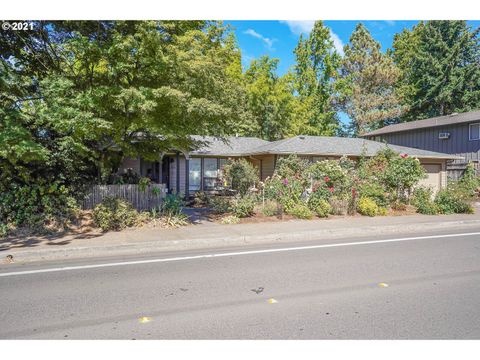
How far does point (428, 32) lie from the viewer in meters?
34.4

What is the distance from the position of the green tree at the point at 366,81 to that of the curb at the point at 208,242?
2607 centimetres

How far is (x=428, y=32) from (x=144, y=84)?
3573 cm

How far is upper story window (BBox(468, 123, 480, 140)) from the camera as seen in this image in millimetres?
22656

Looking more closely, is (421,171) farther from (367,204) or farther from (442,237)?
(442,237)

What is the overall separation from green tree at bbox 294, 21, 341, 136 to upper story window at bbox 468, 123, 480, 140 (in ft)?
46.7

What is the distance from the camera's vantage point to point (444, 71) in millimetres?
34000

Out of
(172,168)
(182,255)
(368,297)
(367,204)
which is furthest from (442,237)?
(172,168)

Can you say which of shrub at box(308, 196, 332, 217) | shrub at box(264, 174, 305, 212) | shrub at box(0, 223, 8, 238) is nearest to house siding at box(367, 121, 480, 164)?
shrub at box(308, 196, 332, 217)

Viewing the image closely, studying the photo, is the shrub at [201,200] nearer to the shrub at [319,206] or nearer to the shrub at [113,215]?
the shrub at [319,206]

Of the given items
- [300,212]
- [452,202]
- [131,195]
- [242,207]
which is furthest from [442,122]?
[131,195]

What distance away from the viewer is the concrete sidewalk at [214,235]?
7.09m

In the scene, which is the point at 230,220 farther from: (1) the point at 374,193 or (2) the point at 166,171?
(2) the point at 166,171

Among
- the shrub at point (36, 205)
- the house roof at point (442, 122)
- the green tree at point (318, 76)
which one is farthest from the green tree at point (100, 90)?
the green tree at point (318, 76)

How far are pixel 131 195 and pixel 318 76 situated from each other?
31.2 metres
